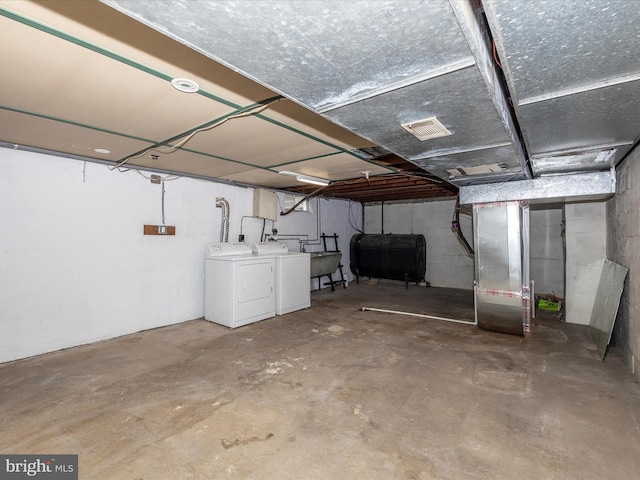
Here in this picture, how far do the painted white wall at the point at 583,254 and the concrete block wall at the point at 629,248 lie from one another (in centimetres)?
77

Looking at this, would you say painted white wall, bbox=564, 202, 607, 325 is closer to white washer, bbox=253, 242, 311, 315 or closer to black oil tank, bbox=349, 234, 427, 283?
black oil tank, bbox=349, 234, 427, 283

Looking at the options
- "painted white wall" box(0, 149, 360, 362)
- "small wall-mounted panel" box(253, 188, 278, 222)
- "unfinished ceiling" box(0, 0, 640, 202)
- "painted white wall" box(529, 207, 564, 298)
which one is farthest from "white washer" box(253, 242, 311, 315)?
"painted white wall" box(529, 207, 564, 298)

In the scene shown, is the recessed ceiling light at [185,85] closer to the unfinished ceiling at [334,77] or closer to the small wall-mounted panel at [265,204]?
the unfinished ceiling at [334,77]

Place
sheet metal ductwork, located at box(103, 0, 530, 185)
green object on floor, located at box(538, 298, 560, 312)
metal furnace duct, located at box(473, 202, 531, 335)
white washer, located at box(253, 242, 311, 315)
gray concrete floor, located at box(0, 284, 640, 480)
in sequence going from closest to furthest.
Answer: sheet metal ductwork, located at box(103, 0, 530, 185), gray concrete floor, located at box(0, 284, 640, 480), metal furnace duct, located at box(473, 202, 531, 335), white washer, located at box(253, 242, 311, 315), green object on floor, located at box(538, 298, 560, 312)

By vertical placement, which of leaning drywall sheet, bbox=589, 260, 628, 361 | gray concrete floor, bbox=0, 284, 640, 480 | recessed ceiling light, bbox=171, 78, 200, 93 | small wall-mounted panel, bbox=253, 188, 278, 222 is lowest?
gray concrete floor, bbox=0, 284, 640, 480

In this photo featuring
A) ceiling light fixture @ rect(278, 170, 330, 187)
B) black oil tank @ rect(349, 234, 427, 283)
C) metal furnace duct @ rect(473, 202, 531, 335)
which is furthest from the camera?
black oil tank @ rect(349, 234, 427, 283)

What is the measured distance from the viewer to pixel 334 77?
1.31 m

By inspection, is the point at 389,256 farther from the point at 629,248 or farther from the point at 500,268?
the point at 629,248

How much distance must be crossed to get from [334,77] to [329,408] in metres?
2.15

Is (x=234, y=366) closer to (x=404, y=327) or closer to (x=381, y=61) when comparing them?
(x=404, y=327)

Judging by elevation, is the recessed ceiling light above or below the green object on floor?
above

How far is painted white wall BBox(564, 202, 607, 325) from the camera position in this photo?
4.08 meters

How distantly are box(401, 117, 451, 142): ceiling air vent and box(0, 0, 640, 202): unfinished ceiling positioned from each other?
16 mm

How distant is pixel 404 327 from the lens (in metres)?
4.08
